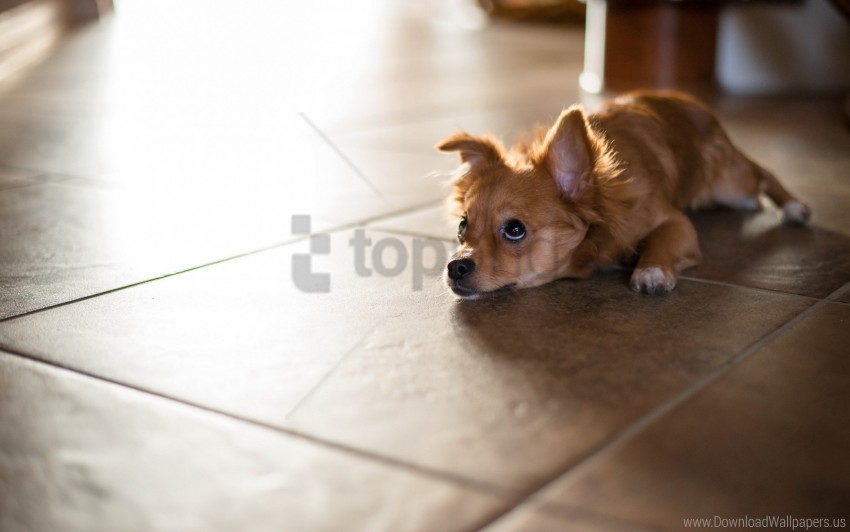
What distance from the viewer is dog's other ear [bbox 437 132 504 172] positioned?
2.39 meters

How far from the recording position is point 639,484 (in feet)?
4.30

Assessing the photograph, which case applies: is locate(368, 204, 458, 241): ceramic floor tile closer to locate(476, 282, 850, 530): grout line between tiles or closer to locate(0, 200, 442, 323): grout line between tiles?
locate(0, 200, 442, 323): grout line between tiles

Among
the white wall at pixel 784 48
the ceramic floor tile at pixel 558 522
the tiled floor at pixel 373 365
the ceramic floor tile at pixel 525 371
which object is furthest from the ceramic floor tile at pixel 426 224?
the white wall at pixel 784 48

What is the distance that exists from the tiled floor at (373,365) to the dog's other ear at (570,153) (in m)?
0.27

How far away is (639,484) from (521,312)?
2.64ft

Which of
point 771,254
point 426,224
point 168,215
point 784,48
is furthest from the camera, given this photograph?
point 784,48

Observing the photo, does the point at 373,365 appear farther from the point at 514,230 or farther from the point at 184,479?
the point at 514,230

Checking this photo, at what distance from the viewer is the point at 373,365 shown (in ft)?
5.81

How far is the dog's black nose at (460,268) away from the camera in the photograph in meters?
2.14

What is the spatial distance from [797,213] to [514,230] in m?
1.11

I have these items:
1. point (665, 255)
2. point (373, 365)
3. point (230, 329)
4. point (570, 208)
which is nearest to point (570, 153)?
point (570, 208)

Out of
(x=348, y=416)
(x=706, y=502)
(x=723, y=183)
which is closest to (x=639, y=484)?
(x=706, y=502)

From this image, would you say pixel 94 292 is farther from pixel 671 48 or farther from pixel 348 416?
pixel 671 48

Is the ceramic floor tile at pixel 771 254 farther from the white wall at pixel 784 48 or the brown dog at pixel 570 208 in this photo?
the white wall at pixel 784 48
